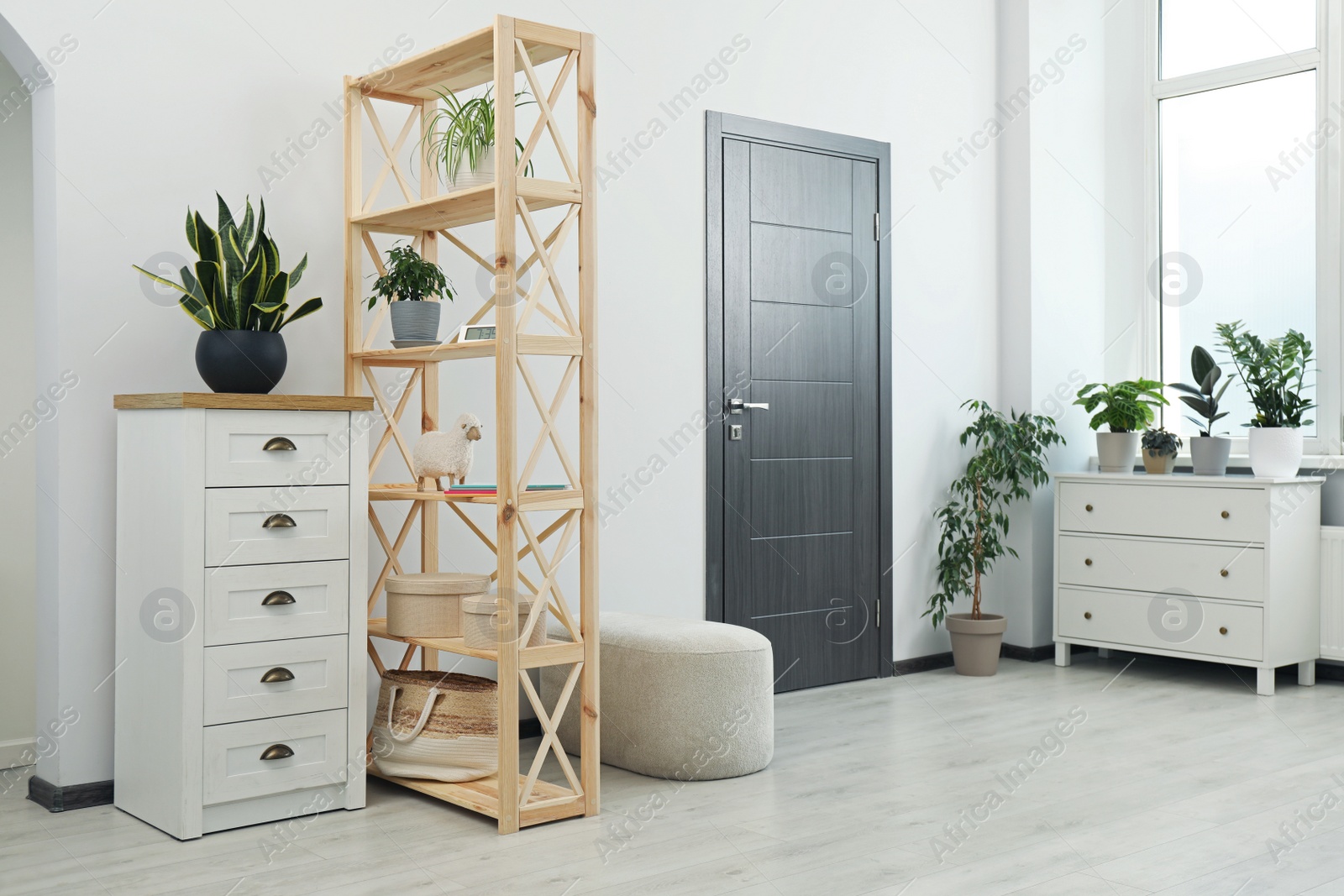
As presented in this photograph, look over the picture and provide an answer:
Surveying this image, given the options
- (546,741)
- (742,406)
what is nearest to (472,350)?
(546,741)

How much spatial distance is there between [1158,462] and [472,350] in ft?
10.4

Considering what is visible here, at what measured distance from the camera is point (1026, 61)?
17.4ft

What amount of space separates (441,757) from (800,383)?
6.86 feet

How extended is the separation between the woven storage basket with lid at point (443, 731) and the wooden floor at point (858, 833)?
101 millimetres

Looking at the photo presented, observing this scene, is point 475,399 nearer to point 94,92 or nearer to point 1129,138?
point 94,92

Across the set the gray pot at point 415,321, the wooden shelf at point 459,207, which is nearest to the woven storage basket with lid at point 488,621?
the gray pot at point 415,321

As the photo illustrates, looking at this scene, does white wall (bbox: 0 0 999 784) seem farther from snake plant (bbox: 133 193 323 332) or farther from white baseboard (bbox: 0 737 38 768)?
white baseboard (bbox: 0 737 38 768)

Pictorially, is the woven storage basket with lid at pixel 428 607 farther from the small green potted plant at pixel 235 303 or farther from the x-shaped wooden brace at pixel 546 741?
the small green potted plant at pixel 235 303

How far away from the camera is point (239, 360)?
9.96 feet

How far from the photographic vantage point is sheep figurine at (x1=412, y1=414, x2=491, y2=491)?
3203 mm

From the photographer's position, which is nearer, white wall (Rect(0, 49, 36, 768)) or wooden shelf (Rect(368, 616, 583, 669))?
wooden shelf (Rect(368, 616, 583, 669))

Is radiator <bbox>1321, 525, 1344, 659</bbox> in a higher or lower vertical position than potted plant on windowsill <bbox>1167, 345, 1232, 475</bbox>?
lower

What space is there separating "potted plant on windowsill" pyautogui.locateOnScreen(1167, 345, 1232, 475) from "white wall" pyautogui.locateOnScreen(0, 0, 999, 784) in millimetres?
804

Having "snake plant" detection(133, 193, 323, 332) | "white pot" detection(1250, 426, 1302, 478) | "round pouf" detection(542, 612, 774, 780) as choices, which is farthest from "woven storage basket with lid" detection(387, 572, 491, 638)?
"white pot" detection(1250, 426, 1302, 478)
